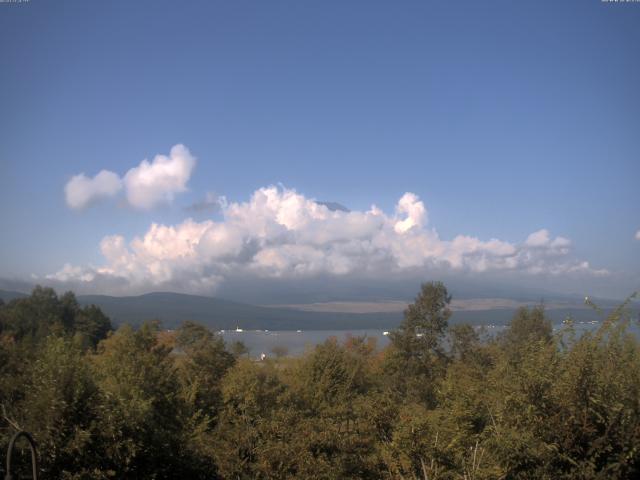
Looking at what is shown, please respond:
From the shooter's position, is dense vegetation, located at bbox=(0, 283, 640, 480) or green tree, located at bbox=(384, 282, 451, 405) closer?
dense vegetation, located at bbox=(0, 283, 640, 480)

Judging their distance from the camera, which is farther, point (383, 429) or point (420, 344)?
point (420, 344)

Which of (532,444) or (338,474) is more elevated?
(532,444)

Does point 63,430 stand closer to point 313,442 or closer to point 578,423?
point 313,442

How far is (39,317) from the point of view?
9088 centimetres

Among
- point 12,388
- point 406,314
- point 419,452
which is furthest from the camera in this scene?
point 406,314

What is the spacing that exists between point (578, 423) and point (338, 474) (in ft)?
20.4

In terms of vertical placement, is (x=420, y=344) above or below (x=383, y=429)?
below

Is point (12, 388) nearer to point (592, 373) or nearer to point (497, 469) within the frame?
point (497, 469)

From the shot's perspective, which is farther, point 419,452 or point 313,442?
point 313,442

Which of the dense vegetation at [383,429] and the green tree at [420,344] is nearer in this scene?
the dense vegetation at [383,429]

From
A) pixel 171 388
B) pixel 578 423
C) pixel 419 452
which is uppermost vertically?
pixel 578 423

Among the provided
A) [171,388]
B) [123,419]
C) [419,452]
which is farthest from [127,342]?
[419,452]

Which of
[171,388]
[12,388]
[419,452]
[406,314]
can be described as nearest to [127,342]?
[171,388]

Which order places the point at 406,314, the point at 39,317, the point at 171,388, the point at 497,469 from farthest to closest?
the point at 39,317
the point at 406,314
the point at 171,388
the point at 497,469
